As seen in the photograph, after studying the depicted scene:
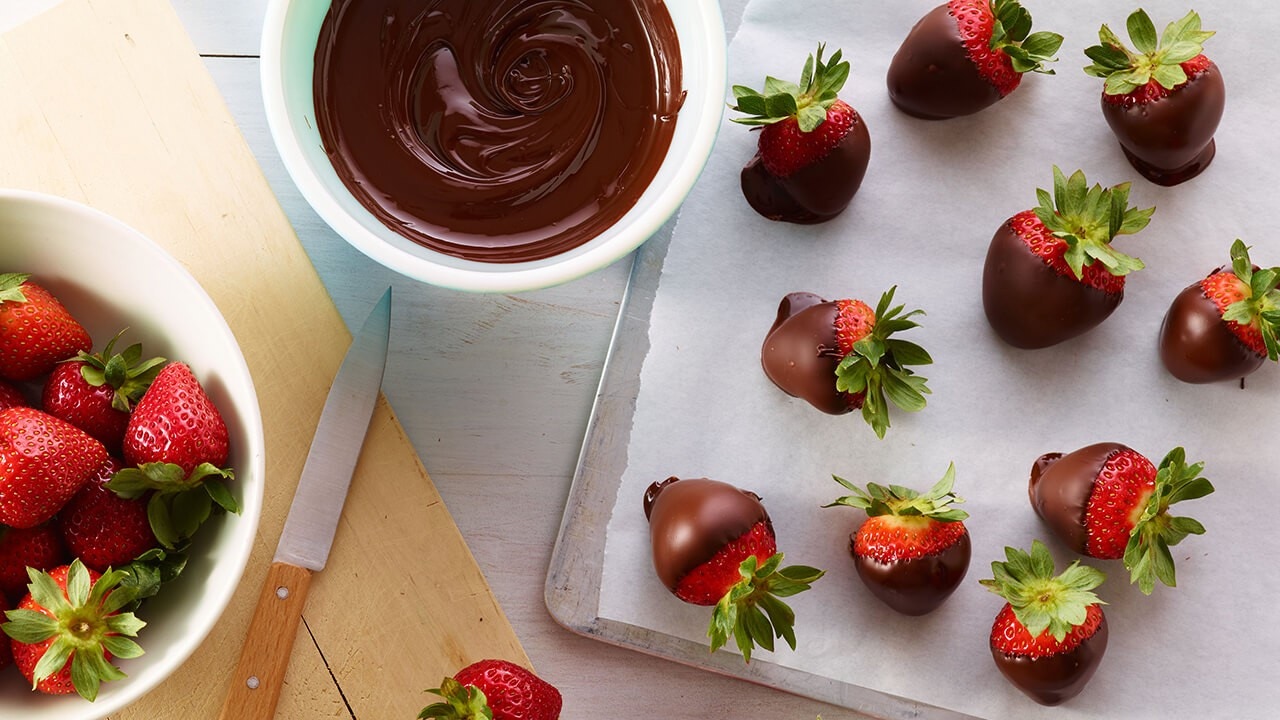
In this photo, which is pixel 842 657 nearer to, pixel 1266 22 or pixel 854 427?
pixel 854 427

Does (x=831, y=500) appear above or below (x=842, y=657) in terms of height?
above

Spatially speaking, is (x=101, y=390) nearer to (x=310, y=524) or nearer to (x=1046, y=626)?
(x=310, y=524)

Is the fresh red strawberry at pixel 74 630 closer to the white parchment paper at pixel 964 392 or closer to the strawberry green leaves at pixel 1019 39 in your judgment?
the white parchment paper at pixel 964 392

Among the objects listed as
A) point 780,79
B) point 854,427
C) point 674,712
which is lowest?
point 674,712

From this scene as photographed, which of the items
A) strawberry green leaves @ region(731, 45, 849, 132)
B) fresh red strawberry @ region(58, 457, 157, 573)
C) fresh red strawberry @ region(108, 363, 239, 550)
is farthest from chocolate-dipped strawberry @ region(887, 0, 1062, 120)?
fresh red strawberry @ region(58, 457, 157, 573)

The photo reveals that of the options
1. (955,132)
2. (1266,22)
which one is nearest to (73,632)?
(955,132)

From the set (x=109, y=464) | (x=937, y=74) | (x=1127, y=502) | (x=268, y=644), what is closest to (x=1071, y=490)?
(x=1127, y=502)

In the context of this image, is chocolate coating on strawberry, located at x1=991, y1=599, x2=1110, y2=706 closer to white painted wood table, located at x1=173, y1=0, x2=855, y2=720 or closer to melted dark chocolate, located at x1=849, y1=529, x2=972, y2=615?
melted dark chocolate, located at x1=849, y1=529, x2=972, y2=615
